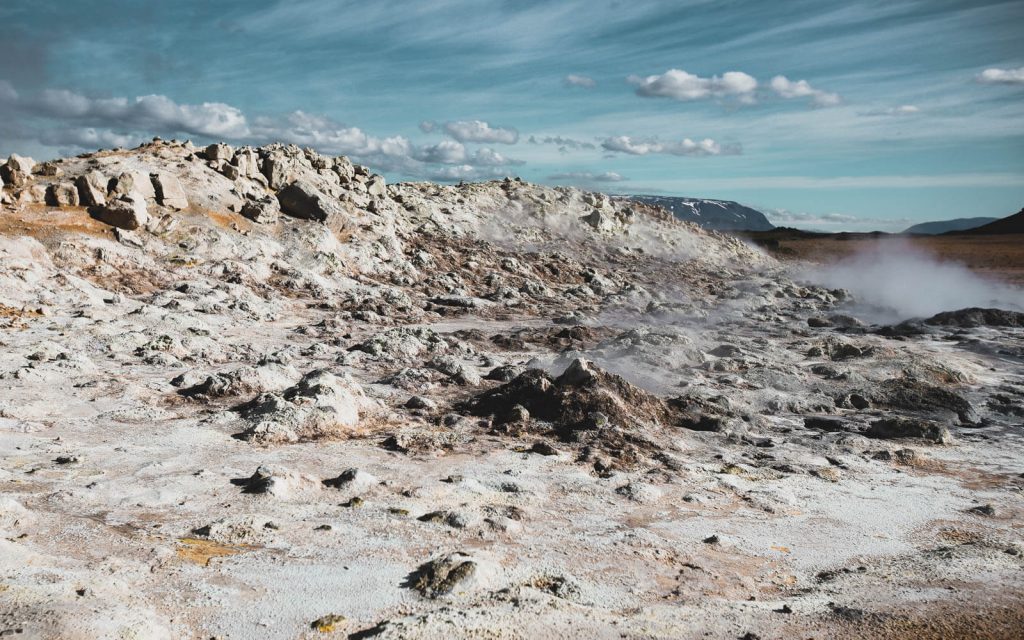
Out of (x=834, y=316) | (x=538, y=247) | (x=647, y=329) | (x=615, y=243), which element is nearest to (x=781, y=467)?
(x=647, y=329)

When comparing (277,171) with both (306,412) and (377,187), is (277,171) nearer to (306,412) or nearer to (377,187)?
(377,187)

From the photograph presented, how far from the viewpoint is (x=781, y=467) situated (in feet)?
24.5

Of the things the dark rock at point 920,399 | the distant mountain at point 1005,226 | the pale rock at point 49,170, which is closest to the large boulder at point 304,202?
the pale rock at point 49,170

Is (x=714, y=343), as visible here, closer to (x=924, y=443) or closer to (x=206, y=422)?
(x=924, y=443)

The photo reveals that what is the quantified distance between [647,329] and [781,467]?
19.8 feet

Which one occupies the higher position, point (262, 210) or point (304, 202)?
point (304, 202)

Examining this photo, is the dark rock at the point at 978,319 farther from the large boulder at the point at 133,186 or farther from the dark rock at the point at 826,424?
the large boulder at the point at 133,186

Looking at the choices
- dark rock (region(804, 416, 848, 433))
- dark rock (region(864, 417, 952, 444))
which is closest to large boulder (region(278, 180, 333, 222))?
dark rock (region(804, 416, 848, 433))

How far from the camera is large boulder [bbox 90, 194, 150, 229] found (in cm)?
1526

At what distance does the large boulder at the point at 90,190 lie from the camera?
15.2 metres

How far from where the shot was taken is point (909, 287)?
27.9m

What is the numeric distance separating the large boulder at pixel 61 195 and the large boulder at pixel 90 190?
0.19 metres

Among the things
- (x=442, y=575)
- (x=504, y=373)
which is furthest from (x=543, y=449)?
(x=504, y=373)

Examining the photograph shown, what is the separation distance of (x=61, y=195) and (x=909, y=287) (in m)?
28.4
